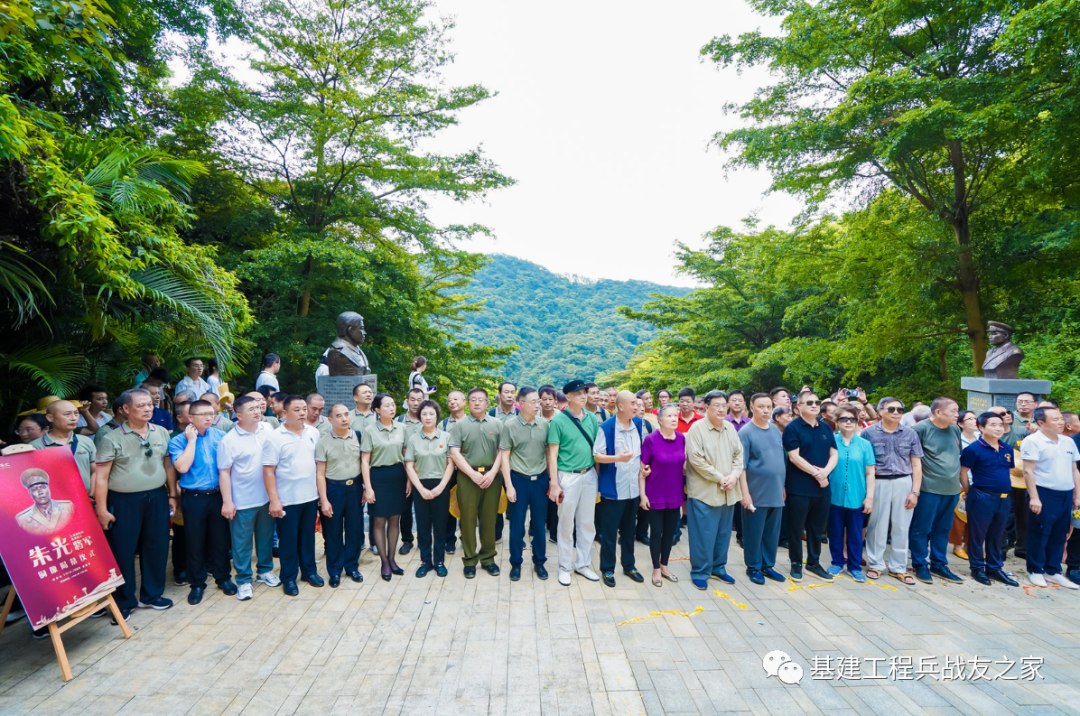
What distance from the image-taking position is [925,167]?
37.8 ft

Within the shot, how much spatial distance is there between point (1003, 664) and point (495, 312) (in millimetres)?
42072

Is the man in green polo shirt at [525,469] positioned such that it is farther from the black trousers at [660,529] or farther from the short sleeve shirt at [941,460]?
the short sleeve shirt at [941,460]

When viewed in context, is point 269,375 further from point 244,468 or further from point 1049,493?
point 1049,493

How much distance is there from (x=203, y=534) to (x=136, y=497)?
1.99ft

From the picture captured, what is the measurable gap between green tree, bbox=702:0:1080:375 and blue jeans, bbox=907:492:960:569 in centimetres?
675

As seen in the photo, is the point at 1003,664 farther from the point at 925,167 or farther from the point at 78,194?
the point at 925,167

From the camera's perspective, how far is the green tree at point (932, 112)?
8336 mm

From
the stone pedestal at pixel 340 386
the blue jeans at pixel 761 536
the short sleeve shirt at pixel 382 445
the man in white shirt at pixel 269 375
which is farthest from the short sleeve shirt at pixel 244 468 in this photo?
the blue jeans at pixel 761 536

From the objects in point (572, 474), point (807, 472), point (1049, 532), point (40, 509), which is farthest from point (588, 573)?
point (1049, 532)

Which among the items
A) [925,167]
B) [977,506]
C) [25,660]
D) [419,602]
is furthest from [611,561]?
[925,167]

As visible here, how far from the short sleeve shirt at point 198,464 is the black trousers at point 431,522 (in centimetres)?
172

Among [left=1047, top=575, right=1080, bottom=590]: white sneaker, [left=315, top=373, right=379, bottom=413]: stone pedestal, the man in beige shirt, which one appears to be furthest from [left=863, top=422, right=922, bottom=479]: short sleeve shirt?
[left=315, top=373, right=379, bottom=413]: stone pedestal

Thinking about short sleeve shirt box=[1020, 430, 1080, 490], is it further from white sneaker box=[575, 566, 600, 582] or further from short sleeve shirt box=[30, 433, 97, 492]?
short sleeve shirt box=[30, 433, 97, 492]

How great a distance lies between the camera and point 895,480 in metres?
4.84
